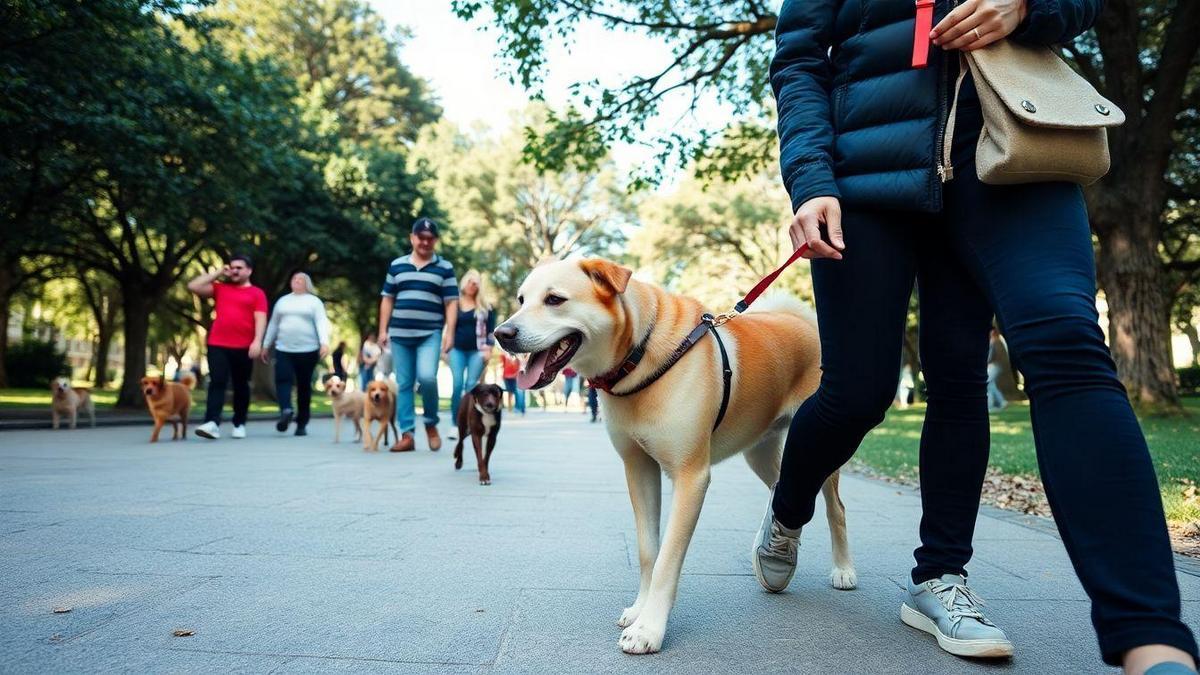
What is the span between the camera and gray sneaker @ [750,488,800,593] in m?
2.76

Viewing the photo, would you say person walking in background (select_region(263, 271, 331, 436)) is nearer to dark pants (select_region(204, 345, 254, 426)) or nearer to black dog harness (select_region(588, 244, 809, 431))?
dark pants (select_region(204, 345, 254, 426))

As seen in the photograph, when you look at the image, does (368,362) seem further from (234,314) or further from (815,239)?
(815,239)

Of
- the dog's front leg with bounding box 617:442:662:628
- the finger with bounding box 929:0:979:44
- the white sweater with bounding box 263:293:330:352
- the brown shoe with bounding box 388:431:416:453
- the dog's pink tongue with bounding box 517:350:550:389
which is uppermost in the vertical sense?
the finger with bounding box 929:0:979:44

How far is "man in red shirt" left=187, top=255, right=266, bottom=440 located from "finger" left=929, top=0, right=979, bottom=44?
362 inches

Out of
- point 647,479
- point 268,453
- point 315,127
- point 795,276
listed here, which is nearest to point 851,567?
point 647,479

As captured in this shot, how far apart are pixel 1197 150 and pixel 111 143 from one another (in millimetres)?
21823

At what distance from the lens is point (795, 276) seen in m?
30.0

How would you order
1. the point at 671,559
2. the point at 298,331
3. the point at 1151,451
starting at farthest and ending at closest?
the point at 298,331 < the point at 1151,451 < the point at 671,559

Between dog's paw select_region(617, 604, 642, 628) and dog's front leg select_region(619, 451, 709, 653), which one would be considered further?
dog's paw select_region(617, 604, 642, 628)


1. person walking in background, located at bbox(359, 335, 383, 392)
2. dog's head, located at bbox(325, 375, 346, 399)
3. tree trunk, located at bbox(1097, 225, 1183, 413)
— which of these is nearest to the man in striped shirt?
dog's head, located at bbox(325, 375, 346, 399)

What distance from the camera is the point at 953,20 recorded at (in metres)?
2.04

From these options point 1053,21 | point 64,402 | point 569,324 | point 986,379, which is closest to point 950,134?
point 1053,21

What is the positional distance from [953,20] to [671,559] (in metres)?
1.75

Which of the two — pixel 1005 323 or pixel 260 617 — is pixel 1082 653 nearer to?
pixel 1005 323
